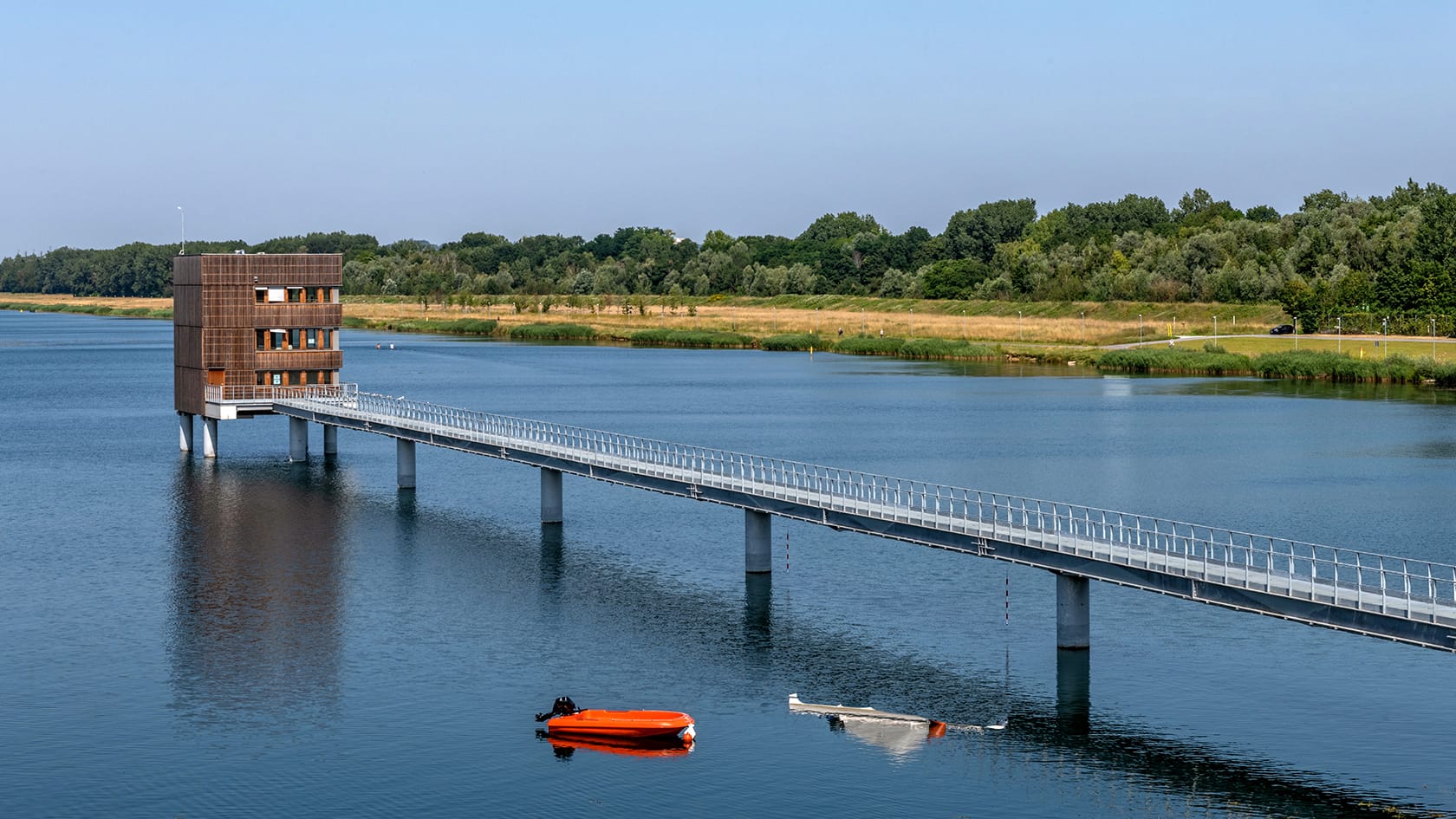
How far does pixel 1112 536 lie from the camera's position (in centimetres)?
5894

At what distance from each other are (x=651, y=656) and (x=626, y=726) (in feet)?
29.0

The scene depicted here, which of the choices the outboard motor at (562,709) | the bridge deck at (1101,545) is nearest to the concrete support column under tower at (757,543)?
the bridge deck at (1101,545)

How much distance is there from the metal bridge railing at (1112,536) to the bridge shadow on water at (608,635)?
427 cm

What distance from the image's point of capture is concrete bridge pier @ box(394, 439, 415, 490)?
326ft

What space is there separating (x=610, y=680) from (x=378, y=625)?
482 inches

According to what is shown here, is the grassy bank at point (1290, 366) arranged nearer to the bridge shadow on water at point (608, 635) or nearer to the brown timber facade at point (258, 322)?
the brown timber facade at point (258, 322)

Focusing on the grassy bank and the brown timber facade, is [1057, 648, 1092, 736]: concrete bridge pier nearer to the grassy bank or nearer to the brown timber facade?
the brown timber facade

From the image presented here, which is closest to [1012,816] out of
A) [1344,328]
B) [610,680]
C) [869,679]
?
[869,679]

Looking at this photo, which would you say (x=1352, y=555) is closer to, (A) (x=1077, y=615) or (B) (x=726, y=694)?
(A) (x=1077, y=615)

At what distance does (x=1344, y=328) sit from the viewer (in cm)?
19962

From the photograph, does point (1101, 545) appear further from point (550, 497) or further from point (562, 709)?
point (550, 497)

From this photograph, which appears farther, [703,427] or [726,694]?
[703,427]

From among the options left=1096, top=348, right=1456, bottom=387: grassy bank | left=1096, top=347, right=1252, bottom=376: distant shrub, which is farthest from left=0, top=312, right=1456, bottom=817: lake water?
left=1096, top=347, right=1252, bottom=376: distant shrub

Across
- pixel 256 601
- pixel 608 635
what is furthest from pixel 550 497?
pixel 608 635
